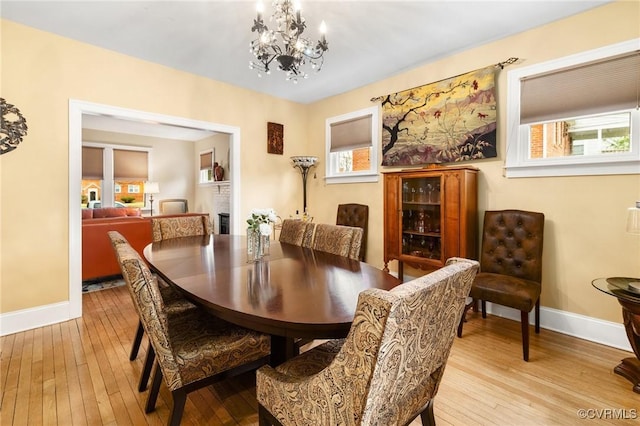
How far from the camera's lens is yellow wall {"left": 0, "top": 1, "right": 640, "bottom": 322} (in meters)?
2.36

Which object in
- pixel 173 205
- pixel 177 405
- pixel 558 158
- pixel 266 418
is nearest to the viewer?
pixel 266 418

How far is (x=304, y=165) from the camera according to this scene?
459 centimetres

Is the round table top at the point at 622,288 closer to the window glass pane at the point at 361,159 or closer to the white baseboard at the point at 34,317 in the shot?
the window glass pane at the point at 361,159

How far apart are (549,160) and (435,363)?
94.3 inches

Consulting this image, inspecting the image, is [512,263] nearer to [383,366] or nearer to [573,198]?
[573,198]

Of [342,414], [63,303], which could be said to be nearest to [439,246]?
[342,414]

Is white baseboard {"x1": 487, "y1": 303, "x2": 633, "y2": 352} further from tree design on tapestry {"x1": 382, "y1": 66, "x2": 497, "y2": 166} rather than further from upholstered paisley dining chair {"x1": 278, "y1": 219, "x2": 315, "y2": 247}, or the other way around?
upholstered paisley dining chair {"x1": 278, "y1": 219, "x2": 315, "y2": 247}

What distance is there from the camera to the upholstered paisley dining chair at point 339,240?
2116 mm

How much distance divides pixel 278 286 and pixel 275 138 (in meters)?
3.47

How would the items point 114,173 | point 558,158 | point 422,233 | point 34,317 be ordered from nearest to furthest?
point 558,158 → point 34,317 → point 422,233 → point 114,173

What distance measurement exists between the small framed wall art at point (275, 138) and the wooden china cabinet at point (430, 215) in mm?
1905

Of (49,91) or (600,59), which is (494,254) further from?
(49,91)

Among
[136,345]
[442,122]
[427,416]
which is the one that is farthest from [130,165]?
[427,416]

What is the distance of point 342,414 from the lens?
2.95ft
